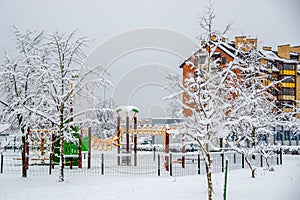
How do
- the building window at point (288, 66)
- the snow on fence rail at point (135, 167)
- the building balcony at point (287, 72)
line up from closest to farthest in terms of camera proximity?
1. the snow on fence rail at point (135, 167)
2. the building balcony at point (287, 72)
3. the building window at point (288, 66)

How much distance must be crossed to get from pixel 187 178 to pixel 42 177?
6.71 meters

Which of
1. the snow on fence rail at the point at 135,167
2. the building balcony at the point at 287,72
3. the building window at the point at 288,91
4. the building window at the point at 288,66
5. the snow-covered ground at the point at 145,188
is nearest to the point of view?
the snow-covered ground at the point at 145,188

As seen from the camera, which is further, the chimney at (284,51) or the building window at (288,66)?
the chimney at (284,51)

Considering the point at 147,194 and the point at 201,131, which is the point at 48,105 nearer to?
the point at 147,194

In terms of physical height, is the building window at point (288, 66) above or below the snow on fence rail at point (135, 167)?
above

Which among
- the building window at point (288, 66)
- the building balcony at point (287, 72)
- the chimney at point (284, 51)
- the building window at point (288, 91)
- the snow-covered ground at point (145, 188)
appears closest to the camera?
the snow-covered ground at point (145, 188)

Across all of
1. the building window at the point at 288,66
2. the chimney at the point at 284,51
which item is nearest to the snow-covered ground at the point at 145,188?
the building window at the point at 288,66

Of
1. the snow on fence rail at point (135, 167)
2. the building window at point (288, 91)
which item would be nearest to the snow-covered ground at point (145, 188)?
the snow on fence rail at point (135, 167)

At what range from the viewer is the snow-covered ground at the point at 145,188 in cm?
1155

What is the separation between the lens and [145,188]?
43.4 ft

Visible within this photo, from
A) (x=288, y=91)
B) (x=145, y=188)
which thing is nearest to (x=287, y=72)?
(x=288, y=91)

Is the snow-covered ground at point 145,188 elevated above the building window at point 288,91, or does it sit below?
below

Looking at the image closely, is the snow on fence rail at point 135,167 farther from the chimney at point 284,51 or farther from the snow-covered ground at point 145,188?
the chimney at point 284,51

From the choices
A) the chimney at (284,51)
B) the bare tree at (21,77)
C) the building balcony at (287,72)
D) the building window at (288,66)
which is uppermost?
the chimney at (284,51)
